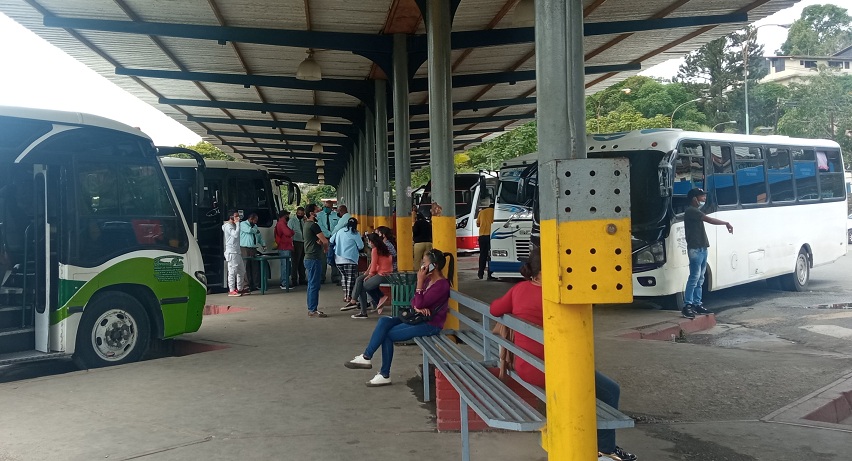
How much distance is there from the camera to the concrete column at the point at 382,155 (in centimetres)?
Answer: 1881

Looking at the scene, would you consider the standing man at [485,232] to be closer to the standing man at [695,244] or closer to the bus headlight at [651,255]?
the bus headlight at [651,255]

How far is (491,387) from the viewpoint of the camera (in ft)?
17.3

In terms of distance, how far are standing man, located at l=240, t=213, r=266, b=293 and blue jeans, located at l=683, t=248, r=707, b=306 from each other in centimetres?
965

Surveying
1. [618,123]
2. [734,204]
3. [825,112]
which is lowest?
[734,204]

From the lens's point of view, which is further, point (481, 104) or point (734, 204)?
point (481, 104)

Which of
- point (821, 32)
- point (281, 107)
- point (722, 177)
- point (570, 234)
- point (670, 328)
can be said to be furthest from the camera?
point (821, 32)

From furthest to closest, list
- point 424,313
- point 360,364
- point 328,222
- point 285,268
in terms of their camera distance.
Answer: point 328,222 < point 285,268 < point 360,364 < point 424,313

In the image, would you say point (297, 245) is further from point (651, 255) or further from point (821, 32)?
point (821, 32)

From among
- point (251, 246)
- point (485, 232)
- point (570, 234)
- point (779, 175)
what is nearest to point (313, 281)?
point (251, 246)

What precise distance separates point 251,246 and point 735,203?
1024 cm

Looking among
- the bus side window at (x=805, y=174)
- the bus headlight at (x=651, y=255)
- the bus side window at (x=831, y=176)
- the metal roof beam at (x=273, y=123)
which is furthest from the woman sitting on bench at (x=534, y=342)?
the metal roof beam at (x=273, y=123)

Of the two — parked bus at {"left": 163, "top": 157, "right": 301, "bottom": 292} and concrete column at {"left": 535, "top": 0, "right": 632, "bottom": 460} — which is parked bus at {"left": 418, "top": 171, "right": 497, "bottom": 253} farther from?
concrete column at {"left": 535, "top": 0, "right": 632, "bottom": 460}

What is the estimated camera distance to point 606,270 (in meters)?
3.81

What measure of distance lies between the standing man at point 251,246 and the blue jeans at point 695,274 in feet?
31.7
